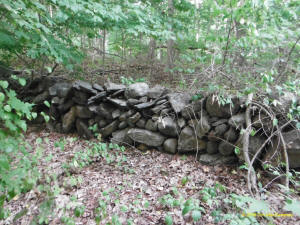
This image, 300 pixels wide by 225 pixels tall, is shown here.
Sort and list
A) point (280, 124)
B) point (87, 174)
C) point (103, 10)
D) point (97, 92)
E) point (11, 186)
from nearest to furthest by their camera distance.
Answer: point (11, 186), point (280, 124), point (103, 10), point (87, 174), point (97, 92)

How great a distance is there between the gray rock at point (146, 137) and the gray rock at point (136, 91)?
0.77 metres

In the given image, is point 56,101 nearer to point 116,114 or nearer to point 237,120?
point 116,114

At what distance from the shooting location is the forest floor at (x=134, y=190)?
83.2 inches

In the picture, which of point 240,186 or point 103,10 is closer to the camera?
point 240,186

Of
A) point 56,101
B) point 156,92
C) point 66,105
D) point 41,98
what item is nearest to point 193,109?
point 156,92

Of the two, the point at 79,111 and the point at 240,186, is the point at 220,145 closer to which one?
the point at 240,186

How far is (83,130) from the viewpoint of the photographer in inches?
181

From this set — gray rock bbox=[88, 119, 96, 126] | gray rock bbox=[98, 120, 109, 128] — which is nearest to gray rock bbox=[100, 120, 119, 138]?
gray rock bbox=[98, 120, 109, 128]

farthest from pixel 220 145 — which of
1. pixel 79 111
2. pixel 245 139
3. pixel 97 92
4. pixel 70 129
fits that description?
pixel 70 129

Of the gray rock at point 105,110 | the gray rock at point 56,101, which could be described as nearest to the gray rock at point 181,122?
the gray rock at point 105,110

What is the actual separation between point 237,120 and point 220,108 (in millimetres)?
351

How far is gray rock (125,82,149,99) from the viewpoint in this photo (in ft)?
13.0

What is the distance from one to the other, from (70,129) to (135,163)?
235cm

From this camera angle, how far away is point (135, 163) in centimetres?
350
